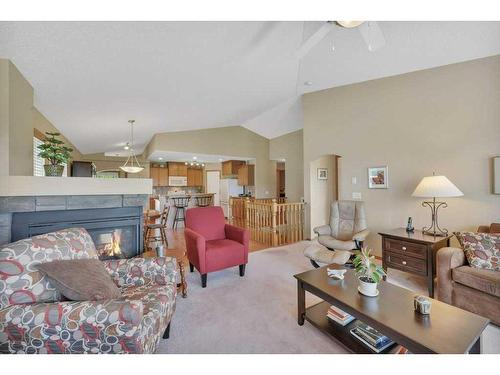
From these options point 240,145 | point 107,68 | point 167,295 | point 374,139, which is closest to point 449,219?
point 374,139

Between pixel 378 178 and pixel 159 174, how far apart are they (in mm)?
6598

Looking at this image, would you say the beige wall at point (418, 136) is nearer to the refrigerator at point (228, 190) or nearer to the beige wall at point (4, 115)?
the refrigerator at point (228, 190)

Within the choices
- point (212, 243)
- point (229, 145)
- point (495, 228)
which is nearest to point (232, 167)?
point (229, 145)

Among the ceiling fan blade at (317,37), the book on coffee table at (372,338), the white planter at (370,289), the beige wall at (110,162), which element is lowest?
the book on coffee table at (372,338)

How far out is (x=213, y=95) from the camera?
146 inches

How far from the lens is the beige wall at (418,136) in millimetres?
2795

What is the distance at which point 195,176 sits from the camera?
832 cm

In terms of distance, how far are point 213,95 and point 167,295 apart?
316 cm

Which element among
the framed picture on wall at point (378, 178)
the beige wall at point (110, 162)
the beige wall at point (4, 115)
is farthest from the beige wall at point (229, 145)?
the framed picture on wall at point (378, 178)

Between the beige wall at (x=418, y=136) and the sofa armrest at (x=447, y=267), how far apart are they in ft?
3.82

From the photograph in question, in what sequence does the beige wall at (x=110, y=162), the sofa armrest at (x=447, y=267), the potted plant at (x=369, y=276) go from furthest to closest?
the beige wall at (x=110, y=162) < the sofa armrest at (x=447, y=267) < the potted plant at (x=369, y=276)

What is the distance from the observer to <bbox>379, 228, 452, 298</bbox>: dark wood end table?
2.51 m

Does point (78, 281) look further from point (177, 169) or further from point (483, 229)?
point (177, 169)

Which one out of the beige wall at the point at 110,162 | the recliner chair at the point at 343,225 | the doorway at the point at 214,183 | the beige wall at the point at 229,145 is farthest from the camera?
the doorway at the point at 214,183
